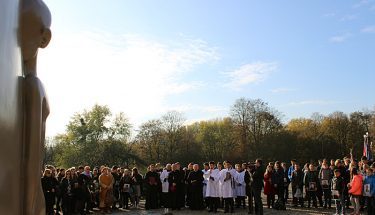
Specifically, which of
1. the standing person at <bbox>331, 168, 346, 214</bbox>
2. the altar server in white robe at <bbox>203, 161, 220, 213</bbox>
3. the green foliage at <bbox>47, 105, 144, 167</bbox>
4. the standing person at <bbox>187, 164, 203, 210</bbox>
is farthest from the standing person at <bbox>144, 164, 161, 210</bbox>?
the green foliage at <bbox>47, 105, 144, 167</bbox>

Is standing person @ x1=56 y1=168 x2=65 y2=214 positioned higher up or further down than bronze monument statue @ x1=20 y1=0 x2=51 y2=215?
further down


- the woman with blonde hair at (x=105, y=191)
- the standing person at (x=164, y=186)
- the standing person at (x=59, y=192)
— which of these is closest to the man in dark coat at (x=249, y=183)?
the standing person at (x=164, y=186)

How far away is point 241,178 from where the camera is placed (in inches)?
694

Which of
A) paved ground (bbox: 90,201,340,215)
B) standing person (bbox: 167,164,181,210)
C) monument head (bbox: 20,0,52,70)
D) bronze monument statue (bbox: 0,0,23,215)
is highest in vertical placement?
monument head (bbox: 20,0,52,70)

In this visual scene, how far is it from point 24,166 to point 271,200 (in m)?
17.9

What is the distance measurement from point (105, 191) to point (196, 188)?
377 centimetres

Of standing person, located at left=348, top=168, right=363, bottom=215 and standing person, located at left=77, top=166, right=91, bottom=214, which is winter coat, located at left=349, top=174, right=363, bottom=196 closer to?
standing person, located at left=348, top=168, right=363, bottom=215

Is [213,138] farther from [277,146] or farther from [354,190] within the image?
[354,190]

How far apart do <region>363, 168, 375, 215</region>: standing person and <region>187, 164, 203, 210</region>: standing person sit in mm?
6670

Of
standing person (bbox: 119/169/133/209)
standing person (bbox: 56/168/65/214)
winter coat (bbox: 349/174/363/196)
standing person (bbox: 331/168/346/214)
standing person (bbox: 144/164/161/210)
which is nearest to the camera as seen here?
winter coat (bbox: 349/174/363/196)

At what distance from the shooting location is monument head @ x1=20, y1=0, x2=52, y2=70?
66.7 inches

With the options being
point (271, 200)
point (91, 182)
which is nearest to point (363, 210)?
point (271, 200)

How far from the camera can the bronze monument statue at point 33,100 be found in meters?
1.64

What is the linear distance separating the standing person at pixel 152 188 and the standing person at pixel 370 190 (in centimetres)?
865
